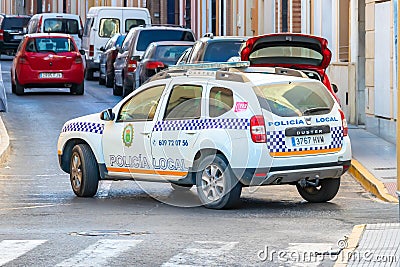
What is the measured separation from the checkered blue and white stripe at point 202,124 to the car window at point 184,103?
7cm

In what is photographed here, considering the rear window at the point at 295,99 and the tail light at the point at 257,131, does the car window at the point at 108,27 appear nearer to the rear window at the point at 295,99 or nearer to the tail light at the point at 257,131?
the rear window at the point at 295,99

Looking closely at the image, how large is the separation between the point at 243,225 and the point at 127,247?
1735mm

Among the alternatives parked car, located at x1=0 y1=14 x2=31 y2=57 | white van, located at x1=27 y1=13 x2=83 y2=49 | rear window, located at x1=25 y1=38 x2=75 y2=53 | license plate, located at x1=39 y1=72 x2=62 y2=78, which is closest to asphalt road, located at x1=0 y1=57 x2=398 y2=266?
license plate, located at x1=39 y1=72 x2=62 y2=78

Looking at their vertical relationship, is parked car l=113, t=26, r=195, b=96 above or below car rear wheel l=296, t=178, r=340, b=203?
above

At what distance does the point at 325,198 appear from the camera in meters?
13.3

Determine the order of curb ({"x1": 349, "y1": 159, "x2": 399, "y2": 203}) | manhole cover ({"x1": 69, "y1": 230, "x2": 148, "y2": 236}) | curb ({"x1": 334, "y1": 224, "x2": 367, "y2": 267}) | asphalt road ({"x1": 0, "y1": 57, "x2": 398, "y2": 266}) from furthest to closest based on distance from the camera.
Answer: curb ({"x1": 349, "y1": 159, "x2": 399, "y2": 203})
manhole cover ({"x1": 69, "y1": 230, "x2": 148, "y2": 236})
asphalt road ({"x1": 0, "y1": 57, "x2": 398, "y2": 266})
curb ({"x1": 334, "y1": 224, "x2": 367, "y2": 267})

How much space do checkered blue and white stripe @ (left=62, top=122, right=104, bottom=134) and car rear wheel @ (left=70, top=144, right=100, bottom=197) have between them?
20cm

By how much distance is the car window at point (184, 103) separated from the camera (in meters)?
12.9

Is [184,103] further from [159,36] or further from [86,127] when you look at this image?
[159,36]

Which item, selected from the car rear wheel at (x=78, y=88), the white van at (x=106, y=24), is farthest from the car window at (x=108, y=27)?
the car rear wheel at (x=78, y=88)

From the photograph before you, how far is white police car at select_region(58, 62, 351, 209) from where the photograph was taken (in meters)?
12.3

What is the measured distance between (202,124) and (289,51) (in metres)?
4.53

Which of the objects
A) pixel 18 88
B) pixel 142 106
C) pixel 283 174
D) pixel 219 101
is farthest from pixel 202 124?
pixel 18 88

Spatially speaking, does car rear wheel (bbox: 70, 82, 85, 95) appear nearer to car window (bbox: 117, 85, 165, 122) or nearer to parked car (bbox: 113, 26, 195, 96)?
parked car (bbox: 113, 26, 195, 96)
